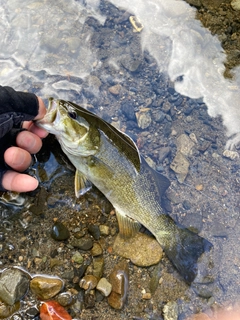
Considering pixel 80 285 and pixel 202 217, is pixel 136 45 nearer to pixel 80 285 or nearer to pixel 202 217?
pixel 202 217

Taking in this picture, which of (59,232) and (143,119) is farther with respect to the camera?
(143,119)

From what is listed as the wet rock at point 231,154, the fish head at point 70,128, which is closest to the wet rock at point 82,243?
the fish head at point 70,128

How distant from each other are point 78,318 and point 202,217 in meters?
1.88

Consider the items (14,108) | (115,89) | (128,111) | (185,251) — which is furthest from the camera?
(115,89)

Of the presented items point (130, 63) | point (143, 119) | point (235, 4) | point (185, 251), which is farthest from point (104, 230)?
point (235, 4)

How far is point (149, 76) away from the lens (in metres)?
4.77

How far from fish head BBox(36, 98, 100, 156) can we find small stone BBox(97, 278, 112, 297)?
138 centimetres

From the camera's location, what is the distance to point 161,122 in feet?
14.9

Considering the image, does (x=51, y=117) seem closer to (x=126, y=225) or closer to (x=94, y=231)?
(x=94, y=231)

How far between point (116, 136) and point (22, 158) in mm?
1022

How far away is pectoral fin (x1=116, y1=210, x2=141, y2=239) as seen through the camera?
3.76 meters

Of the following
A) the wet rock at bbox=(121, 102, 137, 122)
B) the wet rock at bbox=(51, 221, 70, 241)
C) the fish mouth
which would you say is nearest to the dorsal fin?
the fish mouth

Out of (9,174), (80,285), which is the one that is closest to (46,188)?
(9,174)

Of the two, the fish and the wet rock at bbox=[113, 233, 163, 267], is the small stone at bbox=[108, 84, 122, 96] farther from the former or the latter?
the wet rock at bbox=[113, 233, 163, 267]
